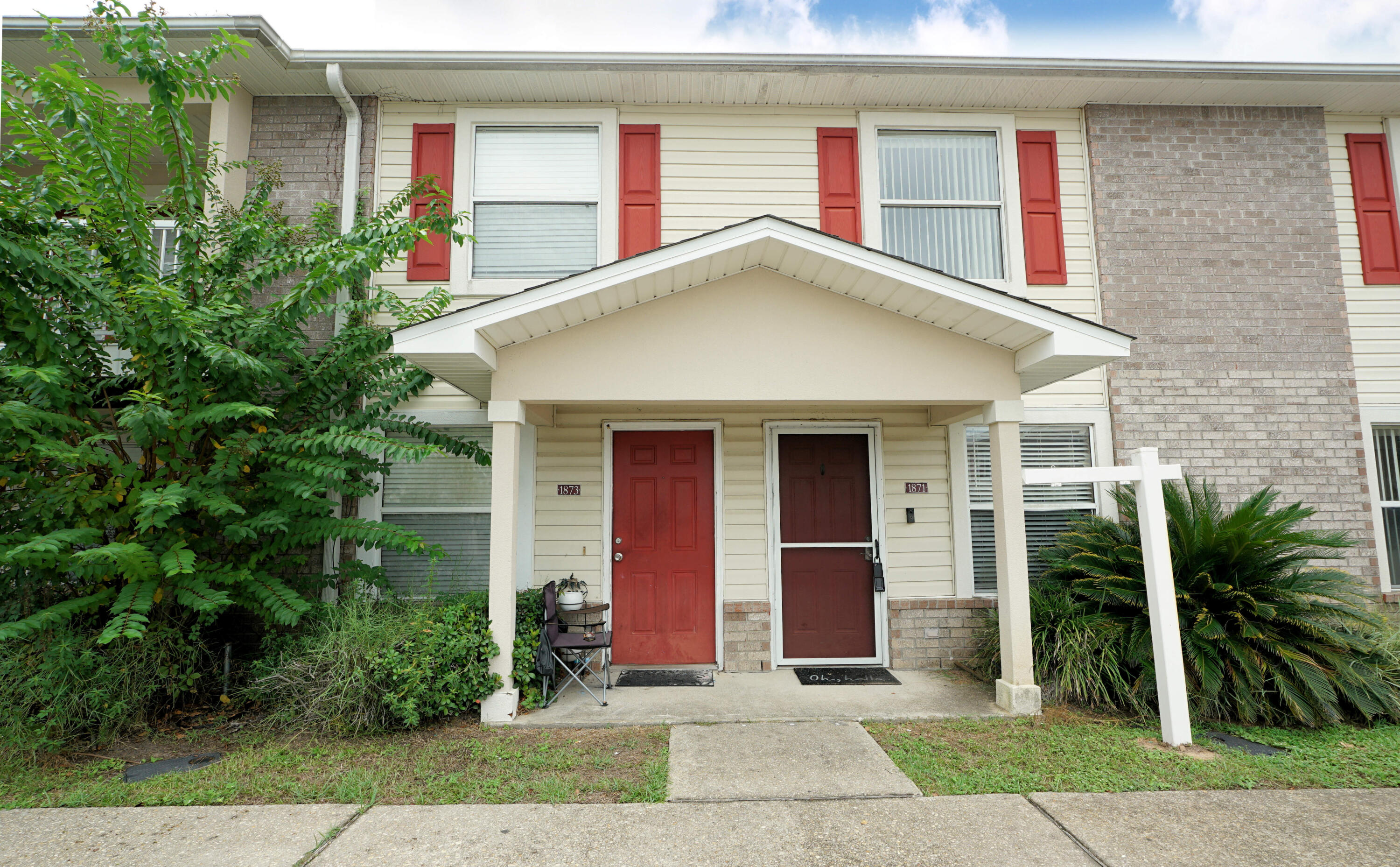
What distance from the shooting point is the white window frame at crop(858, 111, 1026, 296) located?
6234 mm

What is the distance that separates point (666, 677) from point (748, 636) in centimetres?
80

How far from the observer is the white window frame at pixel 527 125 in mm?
6125

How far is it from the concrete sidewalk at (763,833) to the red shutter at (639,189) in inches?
184

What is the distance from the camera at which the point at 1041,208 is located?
6.32 m

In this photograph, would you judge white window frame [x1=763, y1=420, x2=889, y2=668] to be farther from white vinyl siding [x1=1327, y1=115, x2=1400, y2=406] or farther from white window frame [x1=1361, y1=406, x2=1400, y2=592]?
white vinyl siding [x1=1327, y1=115, x2=1400, y2=406]

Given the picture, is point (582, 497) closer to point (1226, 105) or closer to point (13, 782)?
point (13, 782)

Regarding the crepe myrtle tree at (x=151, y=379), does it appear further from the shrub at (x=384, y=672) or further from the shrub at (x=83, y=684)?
the shrub at (x=384, y=672)

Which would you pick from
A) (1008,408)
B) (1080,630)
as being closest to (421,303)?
(1008,408)

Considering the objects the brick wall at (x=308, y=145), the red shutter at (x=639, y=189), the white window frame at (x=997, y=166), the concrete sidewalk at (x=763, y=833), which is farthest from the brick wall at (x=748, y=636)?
the brick wall at (x=308, y=145)

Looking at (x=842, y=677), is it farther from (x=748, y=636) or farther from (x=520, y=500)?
(x=520, y=500)

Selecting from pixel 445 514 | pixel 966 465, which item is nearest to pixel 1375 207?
pixel 966 465

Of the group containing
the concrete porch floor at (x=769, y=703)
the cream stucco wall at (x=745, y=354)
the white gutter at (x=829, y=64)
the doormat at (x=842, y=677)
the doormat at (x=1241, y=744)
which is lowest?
the doormat at (x=1241, y=744)

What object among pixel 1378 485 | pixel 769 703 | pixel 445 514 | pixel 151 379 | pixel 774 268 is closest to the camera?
pixel 151 379

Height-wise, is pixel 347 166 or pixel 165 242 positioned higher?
pixel 347 166
